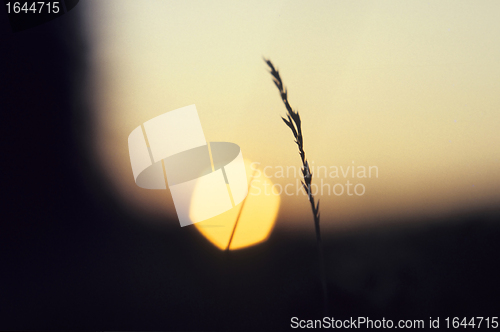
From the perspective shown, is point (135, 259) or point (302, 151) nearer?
point (302, 151)

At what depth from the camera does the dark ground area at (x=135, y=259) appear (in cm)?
83

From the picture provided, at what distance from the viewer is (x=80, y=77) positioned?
861mm

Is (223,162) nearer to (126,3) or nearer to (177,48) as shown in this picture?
(177,48)

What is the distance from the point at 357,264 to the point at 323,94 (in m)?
0.52

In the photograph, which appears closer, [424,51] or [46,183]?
[424,51]

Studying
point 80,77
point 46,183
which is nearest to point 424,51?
point 80,77

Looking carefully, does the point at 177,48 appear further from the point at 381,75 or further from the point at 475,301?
the point at 475,301

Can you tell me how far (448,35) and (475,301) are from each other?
78cm

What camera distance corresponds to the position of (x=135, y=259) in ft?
2.93

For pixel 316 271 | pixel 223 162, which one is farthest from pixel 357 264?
pixel 223 162

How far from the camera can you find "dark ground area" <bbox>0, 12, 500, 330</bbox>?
2.72 ft

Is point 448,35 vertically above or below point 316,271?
above

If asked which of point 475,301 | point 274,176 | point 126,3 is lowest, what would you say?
point 475,301

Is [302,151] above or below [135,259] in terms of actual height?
above
